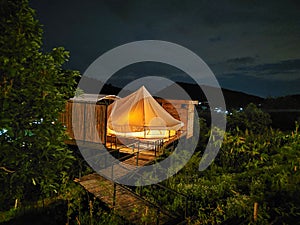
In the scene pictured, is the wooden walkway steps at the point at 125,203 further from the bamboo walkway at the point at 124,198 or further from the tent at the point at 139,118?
the tent at the point at 139,118

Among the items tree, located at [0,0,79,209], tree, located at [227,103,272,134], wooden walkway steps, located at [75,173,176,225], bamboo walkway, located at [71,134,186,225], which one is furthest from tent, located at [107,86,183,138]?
tree, located at [0,0,79,209]

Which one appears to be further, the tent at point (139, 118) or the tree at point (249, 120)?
the tree at point (249, 120)

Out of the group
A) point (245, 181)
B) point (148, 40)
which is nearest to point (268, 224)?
point (245, 181)

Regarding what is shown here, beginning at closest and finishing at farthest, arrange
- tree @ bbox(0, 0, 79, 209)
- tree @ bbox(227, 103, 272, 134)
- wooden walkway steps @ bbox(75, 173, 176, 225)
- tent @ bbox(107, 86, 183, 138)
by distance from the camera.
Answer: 1. tree @ bbox(0, 0, 79, 209)
2. wooden walkway steps @ bbox(75, 173, 176, 225)
3. tent @ bbox(107, 86, 183, 138)
4. tree @ bbox(227, 103, 272, 134)

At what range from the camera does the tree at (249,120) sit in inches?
525

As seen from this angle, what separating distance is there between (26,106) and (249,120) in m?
13.2

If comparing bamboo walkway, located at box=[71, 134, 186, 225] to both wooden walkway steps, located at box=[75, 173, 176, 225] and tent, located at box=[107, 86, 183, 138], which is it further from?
tent, located at box=[107, 86, 183, 138]

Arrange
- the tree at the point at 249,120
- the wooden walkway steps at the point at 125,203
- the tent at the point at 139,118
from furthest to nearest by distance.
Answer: the tree at the point at 249,120 < the tent at the point at 139,118 < the wooden walkway steps at the point at 125,203

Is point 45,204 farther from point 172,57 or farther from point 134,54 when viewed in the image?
point 172,57

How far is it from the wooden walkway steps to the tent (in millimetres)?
3149

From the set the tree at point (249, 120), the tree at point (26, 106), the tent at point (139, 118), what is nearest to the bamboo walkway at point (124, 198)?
the tent at point (139, 118)

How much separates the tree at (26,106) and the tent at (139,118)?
620 centimetres

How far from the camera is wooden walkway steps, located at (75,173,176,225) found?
4.72m

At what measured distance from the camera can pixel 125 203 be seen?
5.35 meters
